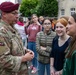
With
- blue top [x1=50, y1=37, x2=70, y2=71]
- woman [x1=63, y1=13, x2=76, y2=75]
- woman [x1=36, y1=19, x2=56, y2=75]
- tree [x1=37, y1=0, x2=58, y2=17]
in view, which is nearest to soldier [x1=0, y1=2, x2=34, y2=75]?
woman [x1=63, y1=13, x2=76, y2=75]

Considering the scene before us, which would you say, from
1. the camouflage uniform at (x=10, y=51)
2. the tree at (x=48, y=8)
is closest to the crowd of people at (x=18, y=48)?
the camouflage uniform at (x=10, y=51)

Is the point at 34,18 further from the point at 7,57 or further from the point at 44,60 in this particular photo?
the point at 7,57

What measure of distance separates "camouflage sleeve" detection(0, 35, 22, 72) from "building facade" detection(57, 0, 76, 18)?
46340 millimetres

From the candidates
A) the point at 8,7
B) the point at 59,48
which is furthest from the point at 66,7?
the point at 8,7

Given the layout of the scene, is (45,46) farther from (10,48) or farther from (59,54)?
(10,48)

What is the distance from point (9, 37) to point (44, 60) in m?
2.98

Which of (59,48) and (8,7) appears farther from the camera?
(59,48)

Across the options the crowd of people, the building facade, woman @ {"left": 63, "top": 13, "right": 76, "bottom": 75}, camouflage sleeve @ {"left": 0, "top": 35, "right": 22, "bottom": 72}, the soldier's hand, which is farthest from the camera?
the building facade

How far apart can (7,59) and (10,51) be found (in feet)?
0.58

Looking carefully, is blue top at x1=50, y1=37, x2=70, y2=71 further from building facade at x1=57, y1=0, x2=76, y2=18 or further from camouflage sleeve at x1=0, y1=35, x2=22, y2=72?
building facade at x1=57, y1=0, x2=76, y2=18

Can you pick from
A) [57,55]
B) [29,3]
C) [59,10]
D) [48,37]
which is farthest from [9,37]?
[29,3]

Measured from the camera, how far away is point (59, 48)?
17.9ft

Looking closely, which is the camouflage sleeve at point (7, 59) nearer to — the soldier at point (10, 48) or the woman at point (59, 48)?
the soldier at point (10, 48)

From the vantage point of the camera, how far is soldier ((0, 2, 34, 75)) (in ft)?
13.3
